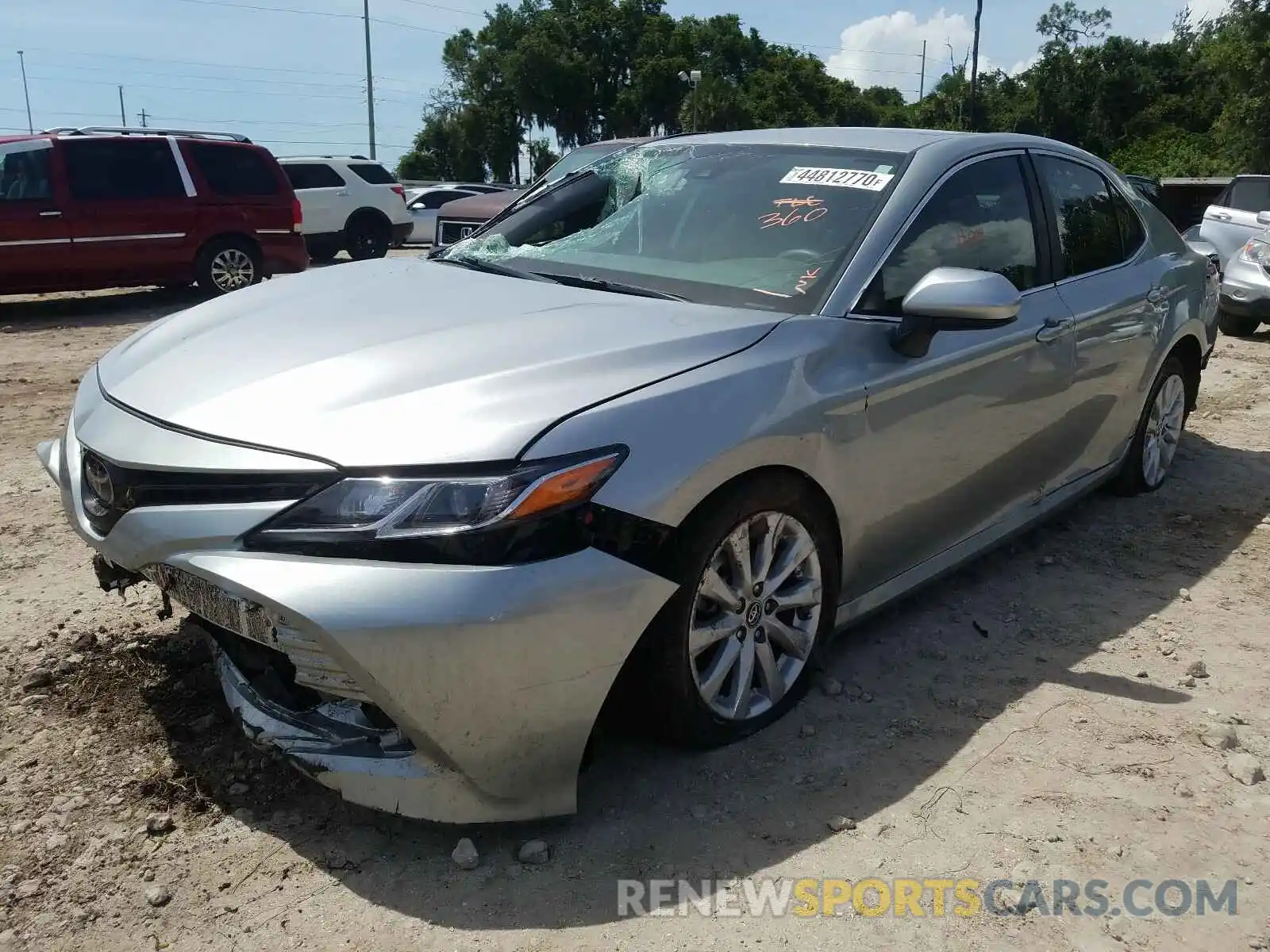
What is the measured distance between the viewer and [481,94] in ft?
210

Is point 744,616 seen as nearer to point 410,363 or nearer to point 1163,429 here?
point 410,363

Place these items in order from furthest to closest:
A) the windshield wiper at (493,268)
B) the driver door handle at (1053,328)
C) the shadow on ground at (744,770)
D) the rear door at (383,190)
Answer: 1. the rear door at (383,190)
2. the driver door handle at (1053,328)
3. the windshield wiper at (493,268)
4. the shadow on ground at (744,770)

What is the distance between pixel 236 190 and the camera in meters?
11.4

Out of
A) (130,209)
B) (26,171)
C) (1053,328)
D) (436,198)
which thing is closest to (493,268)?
(1053,328)

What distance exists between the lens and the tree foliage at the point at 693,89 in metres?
55.7

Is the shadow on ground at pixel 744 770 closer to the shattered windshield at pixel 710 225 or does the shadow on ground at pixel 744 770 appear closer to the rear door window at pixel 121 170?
the shattered windshield at pixel 710 225

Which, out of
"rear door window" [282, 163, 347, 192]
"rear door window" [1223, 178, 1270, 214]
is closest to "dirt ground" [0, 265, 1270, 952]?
"rear door window" [1223, 178, 1270, 214]

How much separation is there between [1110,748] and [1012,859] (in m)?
0.65

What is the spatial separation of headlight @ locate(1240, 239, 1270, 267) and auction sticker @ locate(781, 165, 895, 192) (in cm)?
846

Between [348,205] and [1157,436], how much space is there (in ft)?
42.4

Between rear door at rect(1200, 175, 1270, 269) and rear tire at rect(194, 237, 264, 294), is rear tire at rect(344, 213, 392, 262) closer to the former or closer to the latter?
rear tire at rect(194, 237, 264, 294)

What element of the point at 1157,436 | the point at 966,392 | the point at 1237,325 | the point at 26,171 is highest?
the point at 26,171

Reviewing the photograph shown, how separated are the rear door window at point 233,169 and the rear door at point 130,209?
22 cm

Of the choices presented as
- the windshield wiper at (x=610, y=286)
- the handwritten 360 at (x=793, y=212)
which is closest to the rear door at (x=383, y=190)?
the windshield wiper at (x=610, y=286)
